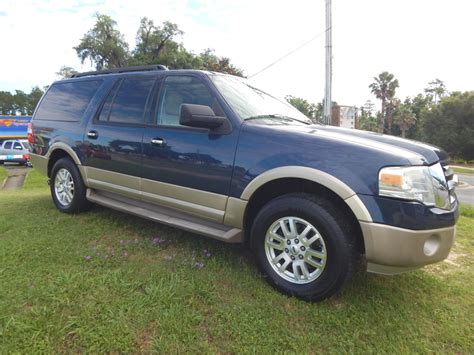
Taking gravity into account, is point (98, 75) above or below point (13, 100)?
below

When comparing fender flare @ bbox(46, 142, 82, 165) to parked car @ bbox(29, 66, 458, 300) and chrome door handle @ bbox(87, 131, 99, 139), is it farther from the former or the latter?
chrome door handle @ bbox(87, 131, 99, 139)

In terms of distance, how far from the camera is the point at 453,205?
2.46m

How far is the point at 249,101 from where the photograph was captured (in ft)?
10.8

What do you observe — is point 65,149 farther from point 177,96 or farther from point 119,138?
point 177,96

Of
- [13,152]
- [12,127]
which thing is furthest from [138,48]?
[13,152]

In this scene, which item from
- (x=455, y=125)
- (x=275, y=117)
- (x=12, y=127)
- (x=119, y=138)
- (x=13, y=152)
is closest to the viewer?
(x=275, y=117)

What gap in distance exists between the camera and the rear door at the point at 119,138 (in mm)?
3547

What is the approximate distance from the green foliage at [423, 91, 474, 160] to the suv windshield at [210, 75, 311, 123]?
1599 inches

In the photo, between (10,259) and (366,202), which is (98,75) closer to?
(10,259)

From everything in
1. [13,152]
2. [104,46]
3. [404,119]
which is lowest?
[13,152]

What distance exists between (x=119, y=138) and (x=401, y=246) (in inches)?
115

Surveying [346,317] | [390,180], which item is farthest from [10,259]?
[390,180]

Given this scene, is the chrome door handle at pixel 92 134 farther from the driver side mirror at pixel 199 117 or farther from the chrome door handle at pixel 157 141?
A: the driver side mirror at pixel 199 117

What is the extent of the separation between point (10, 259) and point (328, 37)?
9.70 metres
